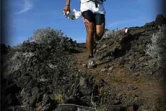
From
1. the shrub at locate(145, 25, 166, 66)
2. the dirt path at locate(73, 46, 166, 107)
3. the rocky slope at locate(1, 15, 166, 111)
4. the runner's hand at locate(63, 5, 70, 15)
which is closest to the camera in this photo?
the rocky slope at locate(1, 15, 166, 111)

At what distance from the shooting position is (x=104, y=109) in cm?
559

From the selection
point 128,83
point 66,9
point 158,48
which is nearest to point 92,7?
point 66,9

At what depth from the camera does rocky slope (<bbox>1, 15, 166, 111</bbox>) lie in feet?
19.2

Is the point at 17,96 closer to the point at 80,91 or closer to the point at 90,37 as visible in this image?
the point at 80,91

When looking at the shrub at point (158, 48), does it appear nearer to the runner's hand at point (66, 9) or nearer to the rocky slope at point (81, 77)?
the rocky slope at point (81, 77)

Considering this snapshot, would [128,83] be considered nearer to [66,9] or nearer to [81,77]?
[81,77]

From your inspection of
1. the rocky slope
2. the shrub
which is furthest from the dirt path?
the shrub

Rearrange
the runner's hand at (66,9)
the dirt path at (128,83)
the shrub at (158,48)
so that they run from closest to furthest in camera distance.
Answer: the dirt path at (128,83), the shrub at (158,48), the runner's hand at (66,9)

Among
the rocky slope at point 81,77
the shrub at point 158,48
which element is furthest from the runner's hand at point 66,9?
the shrub at point 158,48

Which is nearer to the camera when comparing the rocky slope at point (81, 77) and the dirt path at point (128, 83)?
the rocky slope at point (81, 77)

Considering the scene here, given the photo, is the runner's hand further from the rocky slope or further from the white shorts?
the rocky slope

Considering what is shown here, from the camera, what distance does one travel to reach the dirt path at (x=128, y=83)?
20.0 feet

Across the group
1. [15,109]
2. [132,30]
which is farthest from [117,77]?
[132,30]

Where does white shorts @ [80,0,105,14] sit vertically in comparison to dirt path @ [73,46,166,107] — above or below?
above
